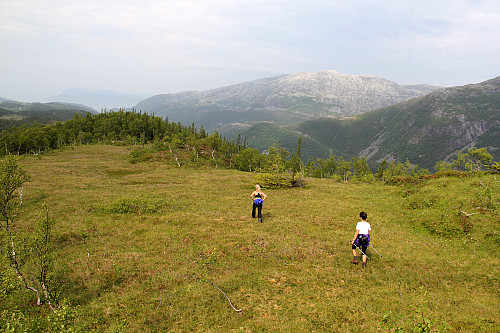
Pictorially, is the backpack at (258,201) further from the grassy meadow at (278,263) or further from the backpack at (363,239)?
the backpack at (363,239)

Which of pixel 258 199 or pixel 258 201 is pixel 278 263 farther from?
pixel 258 199

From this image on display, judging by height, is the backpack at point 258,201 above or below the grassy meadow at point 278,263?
above

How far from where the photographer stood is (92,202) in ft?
92.0

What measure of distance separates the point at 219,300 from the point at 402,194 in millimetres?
28244

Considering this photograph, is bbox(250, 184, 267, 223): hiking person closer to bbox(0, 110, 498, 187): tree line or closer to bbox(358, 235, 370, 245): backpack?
bbox(358, 235, 370, 245): backpack

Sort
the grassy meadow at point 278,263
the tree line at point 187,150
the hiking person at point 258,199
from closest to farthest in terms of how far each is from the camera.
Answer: the grassy meadow at point 278,263 < the hiking person at point 258,199 < the tree line at point 187,150

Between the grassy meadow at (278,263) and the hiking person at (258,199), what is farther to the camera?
the hiking person at (258,199)

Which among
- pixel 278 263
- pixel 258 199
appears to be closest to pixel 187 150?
pixel 258 199

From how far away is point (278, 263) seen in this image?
15664mm

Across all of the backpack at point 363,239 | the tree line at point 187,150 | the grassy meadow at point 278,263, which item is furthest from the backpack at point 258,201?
the tree line at point 187,150

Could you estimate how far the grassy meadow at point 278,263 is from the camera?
1098 cm

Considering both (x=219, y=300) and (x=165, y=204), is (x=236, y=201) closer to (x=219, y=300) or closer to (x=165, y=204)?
(x=165, y=204)

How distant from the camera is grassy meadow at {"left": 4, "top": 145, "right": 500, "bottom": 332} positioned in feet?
36.0

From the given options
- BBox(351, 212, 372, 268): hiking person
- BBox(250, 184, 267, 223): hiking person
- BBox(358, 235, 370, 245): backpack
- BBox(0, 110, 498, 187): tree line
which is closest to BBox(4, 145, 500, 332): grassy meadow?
BBox(351, 212, 372, 268): hiking person
